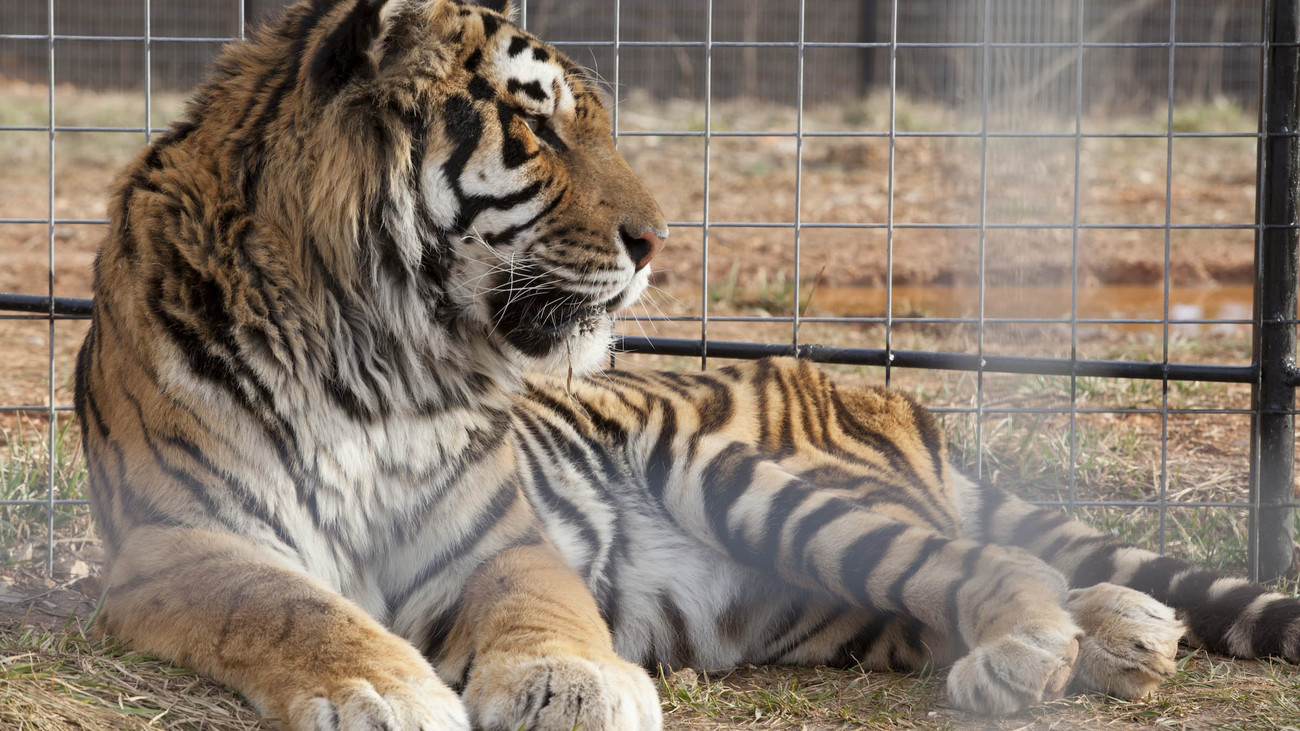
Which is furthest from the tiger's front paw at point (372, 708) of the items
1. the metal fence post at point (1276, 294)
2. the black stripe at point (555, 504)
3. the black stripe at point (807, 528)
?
the metal fence post at point (1276, 294)

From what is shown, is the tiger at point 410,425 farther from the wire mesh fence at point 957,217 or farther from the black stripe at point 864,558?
the wire mesh fence at point 957,217

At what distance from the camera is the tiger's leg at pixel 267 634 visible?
65.7 inches

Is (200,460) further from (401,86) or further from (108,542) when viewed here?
(401,86)

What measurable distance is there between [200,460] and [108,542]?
331mm

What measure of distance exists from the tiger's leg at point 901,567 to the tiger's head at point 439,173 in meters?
0.56

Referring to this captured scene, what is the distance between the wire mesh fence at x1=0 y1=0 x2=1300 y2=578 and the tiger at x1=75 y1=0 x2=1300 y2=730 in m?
0.64

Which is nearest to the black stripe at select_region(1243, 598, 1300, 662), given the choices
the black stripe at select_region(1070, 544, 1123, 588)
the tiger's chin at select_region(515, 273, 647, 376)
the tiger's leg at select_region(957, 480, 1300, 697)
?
the tiger's leg at select_region(957, 480, 1300, 697)

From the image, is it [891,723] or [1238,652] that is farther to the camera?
[1238,652]

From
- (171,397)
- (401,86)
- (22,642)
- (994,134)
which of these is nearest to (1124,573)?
(994,134)

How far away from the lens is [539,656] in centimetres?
191

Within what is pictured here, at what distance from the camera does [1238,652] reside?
243cm

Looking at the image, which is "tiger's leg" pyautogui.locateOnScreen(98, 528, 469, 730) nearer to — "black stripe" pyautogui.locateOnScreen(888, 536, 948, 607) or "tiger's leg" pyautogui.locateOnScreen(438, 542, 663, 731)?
"tiger's leg" pyautogui.locateOnScreen(438, 542, 663, 731)

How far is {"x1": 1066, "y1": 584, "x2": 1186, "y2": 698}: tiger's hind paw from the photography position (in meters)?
2.14

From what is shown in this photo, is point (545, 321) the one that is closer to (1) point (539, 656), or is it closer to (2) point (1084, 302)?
(1) point (539, 656)
